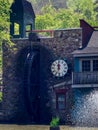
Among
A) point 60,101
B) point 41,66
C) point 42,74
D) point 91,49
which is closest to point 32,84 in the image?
point 42,74

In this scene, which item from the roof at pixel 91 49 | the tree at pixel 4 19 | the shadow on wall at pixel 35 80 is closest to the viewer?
the roof at pixel 91 49

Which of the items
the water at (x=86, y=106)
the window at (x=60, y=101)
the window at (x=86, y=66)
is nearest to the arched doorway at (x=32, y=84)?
the window at (x=60, y=101)

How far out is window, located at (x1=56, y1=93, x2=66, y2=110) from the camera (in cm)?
4622

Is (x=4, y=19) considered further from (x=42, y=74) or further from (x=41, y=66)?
(x=42, y=74)

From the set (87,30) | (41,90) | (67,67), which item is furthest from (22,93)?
(87,30)

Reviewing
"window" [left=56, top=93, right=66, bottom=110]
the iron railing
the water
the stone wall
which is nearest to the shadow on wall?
the stone wall

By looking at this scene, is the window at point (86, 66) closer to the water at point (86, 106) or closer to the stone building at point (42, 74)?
the stone building at point (42, 74)

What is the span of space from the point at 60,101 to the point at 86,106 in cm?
360

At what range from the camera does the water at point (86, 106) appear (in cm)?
4281

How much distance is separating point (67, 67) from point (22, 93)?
4.79m

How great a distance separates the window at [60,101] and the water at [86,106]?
2.07 metres

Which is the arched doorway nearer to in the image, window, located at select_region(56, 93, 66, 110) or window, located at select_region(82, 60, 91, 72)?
window, located at select_region(56, 93, 66, 110)

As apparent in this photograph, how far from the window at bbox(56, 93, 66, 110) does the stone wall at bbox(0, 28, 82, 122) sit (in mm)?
353

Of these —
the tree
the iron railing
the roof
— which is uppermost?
the tree
